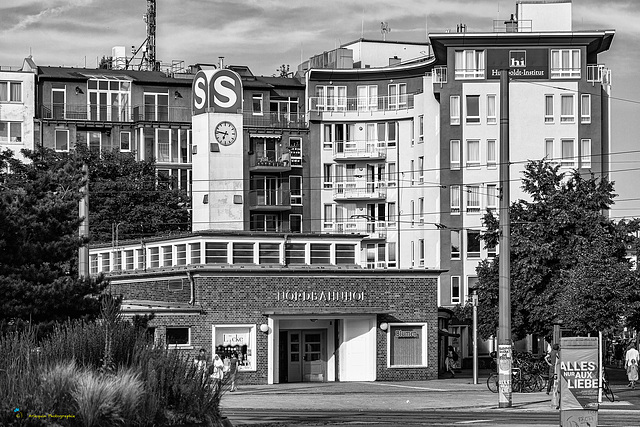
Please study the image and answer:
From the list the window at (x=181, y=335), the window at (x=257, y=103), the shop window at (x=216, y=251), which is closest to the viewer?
the window at (x=181, y=335)

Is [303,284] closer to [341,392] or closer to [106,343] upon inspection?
[341,392]

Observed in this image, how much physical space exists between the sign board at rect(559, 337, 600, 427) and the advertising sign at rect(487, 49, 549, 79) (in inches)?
2470

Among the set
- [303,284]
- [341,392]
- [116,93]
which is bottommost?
[341,392]

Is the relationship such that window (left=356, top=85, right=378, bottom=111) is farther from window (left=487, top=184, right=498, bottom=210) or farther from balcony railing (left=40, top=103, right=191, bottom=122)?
balcony railing (left=40, top=103, right=191, bottom=122)

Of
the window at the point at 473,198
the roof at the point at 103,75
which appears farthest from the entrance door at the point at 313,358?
the roof at the point at 103,75

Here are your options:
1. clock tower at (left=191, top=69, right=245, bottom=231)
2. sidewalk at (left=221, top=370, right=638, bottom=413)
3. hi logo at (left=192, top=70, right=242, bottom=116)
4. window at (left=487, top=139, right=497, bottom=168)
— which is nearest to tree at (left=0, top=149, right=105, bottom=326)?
sidewalk at (left=221, top=370, right=638, bottom=413)

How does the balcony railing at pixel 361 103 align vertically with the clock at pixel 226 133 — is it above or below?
above

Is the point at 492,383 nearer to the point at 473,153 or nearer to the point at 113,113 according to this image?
the point at 473,153

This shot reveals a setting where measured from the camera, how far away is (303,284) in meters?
51.7

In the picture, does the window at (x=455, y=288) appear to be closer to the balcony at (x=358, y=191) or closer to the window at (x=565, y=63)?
the balcony at (x=358, y=191)

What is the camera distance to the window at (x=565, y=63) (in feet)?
281

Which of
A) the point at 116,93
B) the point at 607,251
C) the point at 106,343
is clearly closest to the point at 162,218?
the point at 116,93

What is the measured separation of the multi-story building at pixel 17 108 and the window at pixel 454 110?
101ft

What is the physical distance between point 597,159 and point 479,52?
1112cm
